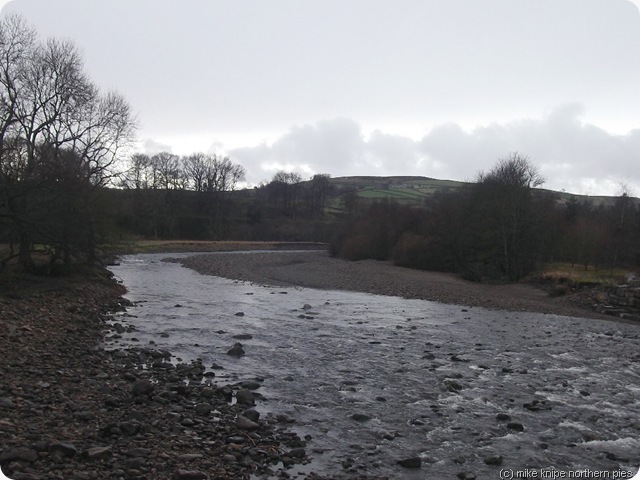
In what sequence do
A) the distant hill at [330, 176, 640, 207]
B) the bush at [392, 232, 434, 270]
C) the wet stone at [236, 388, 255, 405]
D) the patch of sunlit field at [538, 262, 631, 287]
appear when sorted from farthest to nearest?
the distant hill at [330, 176, 640, 207] → the bush at [392, 232, 434, 270] → the patch of sunlit field at [538, 262, 631, 287] → the wet stone at [236, 388, 255, 405]

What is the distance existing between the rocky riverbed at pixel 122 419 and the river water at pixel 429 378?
77 centimetres

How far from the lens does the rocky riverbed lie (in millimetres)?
6836

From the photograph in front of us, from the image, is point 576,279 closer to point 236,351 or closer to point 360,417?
point 236,351

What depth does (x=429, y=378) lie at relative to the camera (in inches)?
496

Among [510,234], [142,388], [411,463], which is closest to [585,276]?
[510,234]

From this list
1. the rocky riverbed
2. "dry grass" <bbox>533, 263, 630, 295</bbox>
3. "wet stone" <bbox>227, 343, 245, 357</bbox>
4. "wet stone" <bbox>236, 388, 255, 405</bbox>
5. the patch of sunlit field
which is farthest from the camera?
the patch of sunlit field

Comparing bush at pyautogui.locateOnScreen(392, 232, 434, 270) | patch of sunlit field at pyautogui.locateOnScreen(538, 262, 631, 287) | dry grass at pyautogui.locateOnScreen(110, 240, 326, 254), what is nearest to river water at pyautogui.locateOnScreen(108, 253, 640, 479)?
patch of sunlit field at pyautogui.locateOnScreen(538, 262, 631, 287)

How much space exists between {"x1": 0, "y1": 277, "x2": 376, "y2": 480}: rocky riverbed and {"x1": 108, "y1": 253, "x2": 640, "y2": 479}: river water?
768 millimetres

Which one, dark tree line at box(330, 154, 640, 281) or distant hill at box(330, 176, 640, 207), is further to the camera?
distant hill at box(330, 176, 640, 207)

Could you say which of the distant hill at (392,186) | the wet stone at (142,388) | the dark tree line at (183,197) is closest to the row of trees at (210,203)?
the dark tree line at (183,197)

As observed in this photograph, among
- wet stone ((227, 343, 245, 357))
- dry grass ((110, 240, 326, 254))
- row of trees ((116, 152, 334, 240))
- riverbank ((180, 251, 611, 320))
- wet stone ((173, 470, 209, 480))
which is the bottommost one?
riverbank ((180, 251, 611, 320))

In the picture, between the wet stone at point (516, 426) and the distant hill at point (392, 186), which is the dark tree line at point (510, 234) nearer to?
the wet stone at point (516, 426)

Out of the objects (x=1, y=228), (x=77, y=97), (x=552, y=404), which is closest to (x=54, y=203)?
(x=1, y=228)

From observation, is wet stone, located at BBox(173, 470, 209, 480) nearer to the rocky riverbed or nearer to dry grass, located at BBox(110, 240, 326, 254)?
the rocky riverbed
